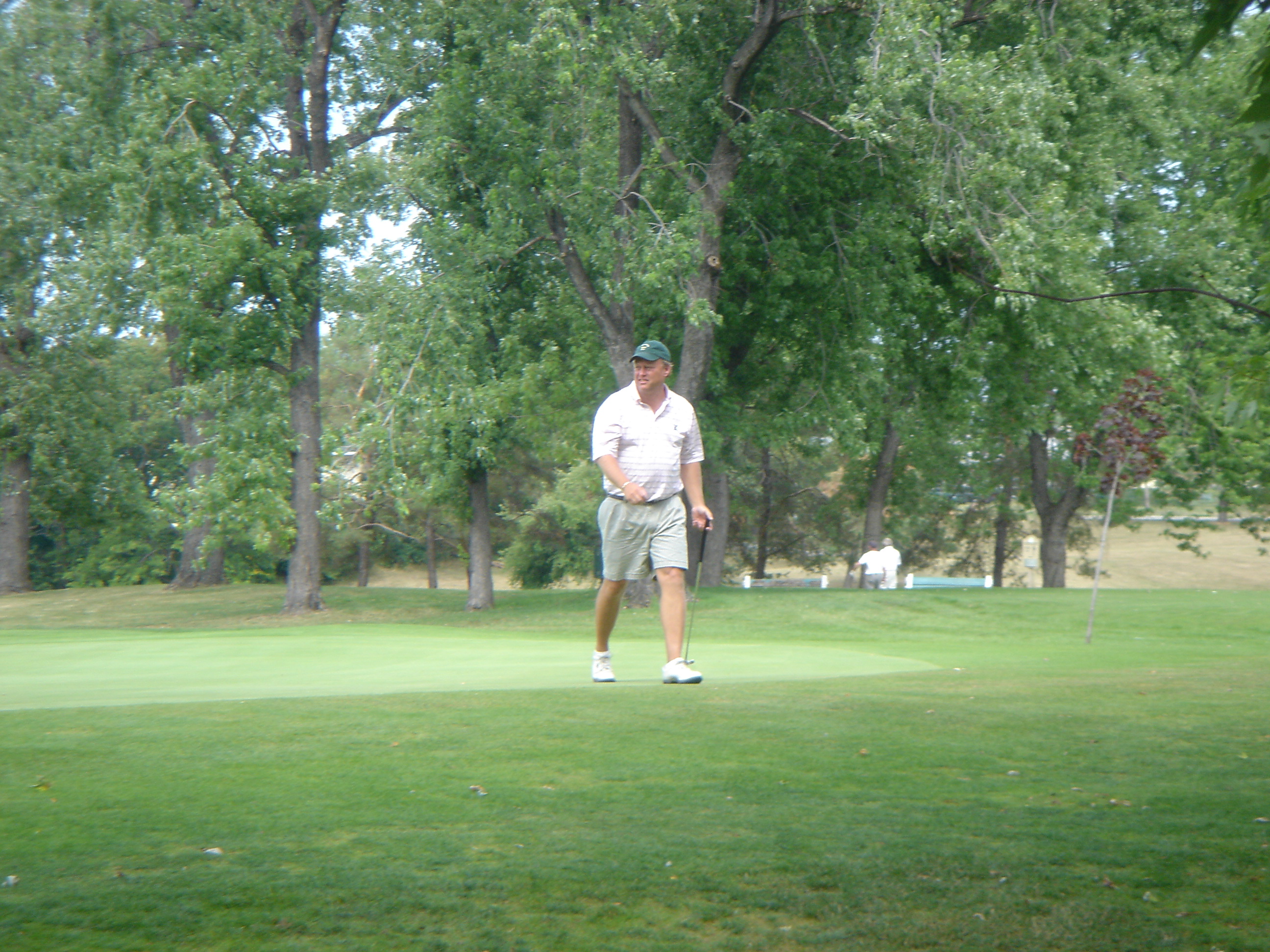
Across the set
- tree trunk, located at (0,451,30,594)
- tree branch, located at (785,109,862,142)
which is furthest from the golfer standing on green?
tree trunk, located at (0,451,30,594)

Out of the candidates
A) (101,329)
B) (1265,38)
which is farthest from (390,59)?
(1265,38)

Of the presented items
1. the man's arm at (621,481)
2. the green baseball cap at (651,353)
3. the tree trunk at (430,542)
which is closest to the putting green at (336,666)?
the man's arm at (621,481)

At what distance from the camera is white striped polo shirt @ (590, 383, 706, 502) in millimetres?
8008

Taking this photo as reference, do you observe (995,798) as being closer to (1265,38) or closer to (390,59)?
(1265,38)

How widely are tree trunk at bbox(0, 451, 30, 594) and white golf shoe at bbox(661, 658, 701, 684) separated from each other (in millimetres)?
35536

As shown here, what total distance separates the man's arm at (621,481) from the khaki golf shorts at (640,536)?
0.16 metres

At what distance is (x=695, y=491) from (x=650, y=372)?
2.83ft

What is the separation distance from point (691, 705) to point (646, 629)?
1382 cm

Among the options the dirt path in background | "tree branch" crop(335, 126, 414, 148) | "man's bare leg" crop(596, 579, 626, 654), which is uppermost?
"tree branch" crop(335, 126, 414, 148)

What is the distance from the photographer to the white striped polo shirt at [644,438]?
801 centimetres

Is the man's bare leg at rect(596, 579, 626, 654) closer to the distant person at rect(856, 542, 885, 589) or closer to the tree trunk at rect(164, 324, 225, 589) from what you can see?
the distant person at rect(856, 542, 885, 589)

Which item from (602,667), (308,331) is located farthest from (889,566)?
(602,667)

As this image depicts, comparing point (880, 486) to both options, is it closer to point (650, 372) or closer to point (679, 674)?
point (679, 674)

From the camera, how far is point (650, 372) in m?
7.98
